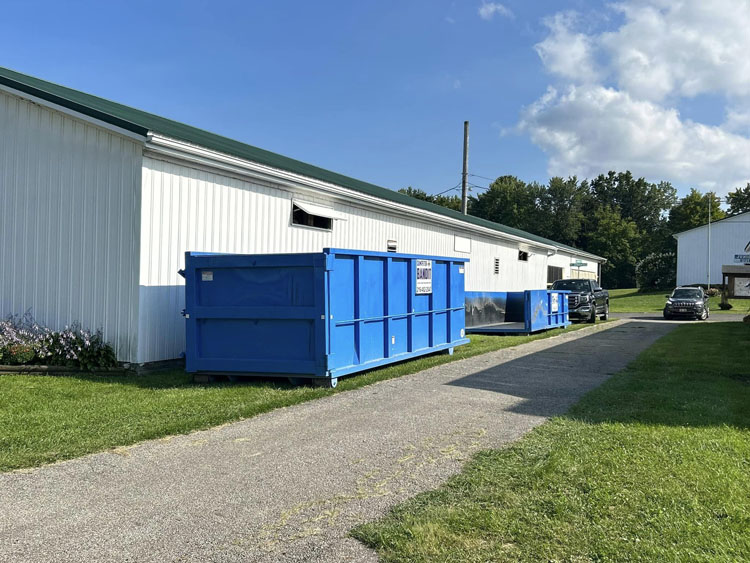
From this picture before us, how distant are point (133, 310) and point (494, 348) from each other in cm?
807

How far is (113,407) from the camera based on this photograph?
23.4 feet

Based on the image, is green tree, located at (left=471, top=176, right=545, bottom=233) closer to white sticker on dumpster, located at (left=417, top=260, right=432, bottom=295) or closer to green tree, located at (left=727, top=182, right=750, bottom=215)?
green tree, located at (left=727, top=182, right=750, bottom=215)

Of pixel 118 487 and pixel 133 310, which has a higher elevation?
pixel 133 310

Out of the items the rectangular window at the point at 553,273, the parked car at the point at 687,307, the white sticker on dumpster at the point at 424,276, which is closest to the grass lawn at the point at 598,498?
the white sticker on dumpster at the point at 424,276

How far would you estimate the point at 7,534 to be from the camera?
371 centimetres

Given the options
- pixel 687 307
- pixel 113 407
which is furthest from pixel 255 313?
pixel 687 307

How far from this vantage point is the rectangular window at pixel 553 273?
3622cm

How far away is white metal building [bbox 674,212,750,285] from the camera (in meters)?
57.0

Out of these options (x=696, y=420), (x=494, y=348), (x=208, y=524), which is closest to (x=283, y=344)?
(x=208, y=524)

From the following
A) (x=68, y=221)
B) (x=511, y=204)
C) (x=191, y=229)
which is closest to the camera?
(x=68, y=221)

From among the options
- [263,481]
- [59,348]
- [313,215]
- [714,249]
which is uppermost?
[714,249]

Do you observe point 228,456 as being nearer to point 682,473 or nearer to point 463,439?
point 463,439

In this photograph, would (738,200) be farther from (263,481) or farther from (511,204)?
(263,481)

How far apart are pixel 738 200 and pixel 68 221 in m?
106
